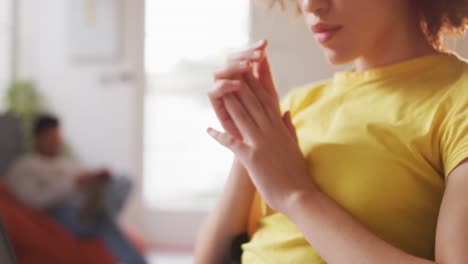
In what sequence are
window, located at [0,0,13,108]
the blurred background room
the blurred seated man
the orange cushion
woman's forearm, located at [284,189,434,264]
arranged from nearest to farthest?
1. woman's forearm, located at [284,189,434,264]
2. the orange cushion
3. the blurred seated man
4. the blurred background room
5. window, located at [0,0,13,108]

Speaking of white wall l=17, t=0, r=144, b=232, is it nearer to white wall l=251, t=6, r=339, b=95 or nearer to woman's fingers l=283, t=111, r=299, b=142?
white wall l=251, t=6, r=339, b=95

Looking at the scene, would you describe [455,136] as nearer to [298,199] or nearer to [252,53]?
[298,199]

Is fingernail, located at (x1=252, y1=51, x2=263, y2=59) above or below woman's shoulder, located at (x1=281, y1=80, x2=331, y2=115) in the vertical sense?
above

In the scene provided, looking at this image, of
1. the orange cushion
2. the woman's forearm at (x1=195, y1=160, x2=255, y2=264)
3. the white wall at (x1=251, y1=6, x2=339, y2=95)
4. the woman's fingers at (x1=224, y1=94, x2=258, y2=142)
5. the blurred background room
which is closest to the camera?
the woman's fingers at (x1=224, y1=94, x2=258, y2=142)

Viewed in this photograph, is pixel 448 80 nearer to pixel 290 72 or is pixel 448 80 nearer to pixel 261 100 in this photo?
pixel 261 100

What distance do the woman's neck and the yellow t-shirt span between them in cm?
2

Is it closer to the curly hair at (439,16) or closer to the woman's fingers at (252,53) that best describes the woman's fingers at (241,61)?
the woman's fingers at (252,53)

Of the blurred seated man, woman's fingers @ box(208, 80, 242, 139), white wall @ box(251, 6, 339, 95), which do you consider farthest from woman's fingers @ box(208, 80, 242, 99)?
white wall @ box(251, 6, 339, 95)

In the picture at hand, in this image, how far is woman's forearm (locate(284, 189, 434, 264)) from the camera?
2.13 ft

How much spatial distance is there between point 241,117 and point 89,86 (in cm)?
398

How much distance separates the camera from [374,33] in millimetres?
794

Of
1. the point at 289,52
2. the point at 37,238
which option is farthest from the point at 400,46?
the point at 289,52

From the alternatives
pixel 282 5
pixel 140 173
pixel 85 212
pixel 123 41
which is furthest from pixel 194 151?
pixel 282 5

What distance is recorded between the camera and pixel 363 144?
75 centimetres
